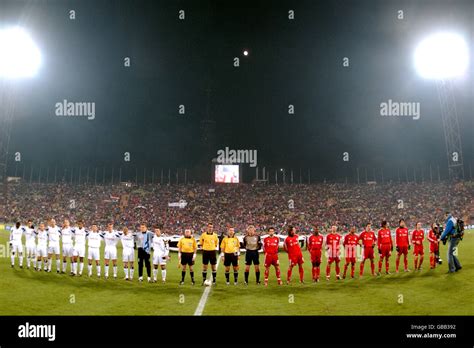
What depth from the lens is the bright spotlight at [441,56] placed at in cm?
2606

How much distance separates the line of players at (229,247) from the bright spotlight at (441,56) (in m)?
16.7

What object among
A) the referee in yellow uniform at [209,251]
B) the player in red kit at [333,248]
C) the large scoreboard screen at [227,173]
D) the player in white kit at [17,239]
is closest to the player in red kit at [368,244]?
the player in red kit at [333,248]

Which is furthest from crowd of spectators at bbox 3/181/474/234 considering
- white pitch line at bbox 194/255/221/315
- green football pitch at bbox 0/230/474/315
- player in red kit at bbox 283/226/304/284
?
white pitch line at bbox 194/255/221/315

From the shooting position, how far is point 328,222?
45281 mm

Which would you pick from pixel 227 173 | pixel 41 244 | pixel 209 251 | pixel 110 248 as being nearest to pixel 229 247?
pixel 209 251

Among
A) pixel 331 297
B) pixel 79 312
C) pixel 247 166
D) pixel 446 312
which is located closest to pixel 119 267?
pixel 79 312

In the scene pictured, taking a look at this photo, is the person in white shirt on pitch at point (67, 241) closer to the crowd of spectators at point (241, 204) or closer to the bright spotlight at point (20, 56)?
the bright spotlight at point (20, 56)

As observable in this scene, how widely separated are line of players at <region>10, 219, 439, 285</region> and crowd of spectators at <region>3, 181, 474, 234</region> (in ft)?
84.3

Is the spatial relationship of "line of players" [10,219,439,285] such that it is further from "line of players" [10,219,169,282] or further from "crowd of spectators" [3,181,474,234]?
"crowd of spectators" [3,181,474,234]

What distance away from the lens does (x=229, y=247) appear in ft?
44.9

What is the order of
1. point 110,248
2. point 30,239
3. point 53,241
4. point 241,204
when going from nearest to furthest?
1. point 110,248
2. point 53,241
3. point 30,239
4. point 241,204

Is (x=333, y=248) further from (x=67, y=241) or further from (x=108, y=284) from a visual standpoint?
(x=67, y=241)

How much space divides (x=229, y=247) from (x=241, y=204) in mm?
38619
